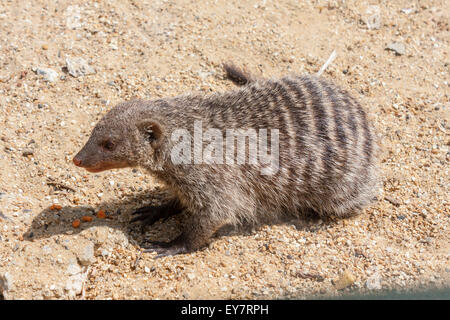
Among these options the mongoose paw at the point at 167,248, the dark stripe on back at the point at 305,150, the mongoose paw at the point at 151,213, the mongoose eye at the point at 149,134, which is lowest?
the mongoose paw at the point at 167,248

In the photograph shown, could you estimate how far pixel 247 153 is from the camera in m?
3.56

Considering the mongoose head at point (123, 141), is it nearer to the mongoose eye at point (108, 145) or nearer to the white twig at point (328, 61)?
the mongoose eye at point (108, 145)

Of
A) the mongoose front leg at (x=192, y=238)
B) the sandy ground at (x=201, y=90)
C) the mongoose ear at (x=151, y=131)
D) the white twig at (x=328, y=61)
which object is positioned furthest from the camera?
the white twig at (x=328, y=61)

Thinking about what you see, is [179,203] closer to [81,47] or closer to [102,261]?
[102,261]

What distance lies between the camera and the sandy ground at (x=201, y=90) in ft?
10.7

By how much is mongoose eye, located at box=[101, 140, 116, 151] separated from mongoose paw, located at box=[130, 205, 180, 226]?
2.05ft

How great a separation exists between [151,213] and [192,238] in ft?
1.55

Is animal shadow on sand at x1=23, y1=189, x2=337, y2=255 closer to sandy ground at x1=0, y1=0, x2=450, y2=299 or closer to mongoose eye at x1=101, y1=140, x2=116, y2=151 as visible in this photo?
sandy ground at x1=0, y1=0, x2=450, y2=299

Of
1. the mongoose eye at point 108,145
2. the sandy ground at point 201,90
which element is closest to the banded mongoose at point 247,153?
the mongoose eye at point 108,145

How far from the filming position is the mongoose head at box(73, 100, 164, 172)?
3.39m

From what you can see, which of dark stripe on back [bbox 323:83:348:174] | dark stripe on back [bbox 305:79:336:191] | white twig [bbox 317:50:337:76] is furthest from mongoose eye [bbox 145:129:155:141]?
white twig [bbox 317:50:337:76]

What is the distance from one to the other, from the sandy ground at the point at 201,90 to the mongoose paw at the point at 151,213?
0.07 metres

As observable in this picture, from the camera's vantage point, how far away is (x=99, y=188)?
13.0 ft

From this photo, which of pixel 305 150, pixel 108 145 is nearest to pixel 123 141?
pixel 108 145
